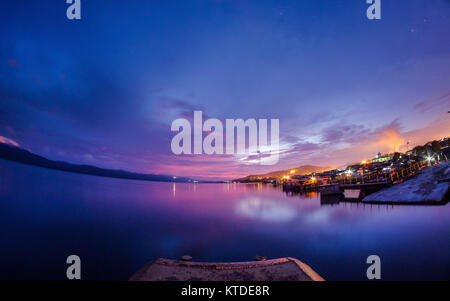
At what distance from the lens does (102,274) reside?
7285 mm

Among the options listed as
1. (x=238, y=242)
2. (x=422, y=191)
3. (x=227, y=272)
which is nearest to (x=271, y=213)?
(x=238, y=242)

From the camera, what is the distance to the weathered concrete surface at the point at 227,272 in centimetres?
411

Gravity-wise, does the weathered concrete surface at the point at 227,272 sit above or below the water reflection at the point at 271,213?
above

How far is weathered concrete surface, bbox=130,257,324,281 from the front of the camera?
4105mm

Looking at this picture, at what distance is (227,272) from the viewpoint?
14.7 ft

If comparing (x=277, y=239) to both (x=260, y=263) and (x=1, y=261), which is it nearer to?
(x=260, y=263)

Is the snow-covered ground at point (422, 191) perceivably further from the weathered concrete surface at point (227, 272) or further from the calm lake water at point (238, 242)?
the weathered concrete surface at point (227, 272)

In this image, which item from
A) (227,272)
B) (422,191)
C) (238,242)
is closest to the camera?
(227,272)

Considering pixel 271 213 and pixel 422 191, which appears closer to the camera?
pixel 422 191

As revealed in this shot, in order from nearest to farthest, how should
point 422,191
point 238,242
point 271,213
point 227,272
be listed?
point 227,272, point 238,242, point 422,191, point 271,213

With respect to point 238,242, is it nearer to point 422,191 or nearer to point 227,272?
point 227,272

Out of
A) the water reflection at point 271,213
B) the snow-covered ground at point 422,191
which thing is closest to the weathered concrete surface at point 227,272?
the water reflection at point 271,213

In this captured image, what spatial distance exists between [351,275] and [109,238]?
1439 centimetres
